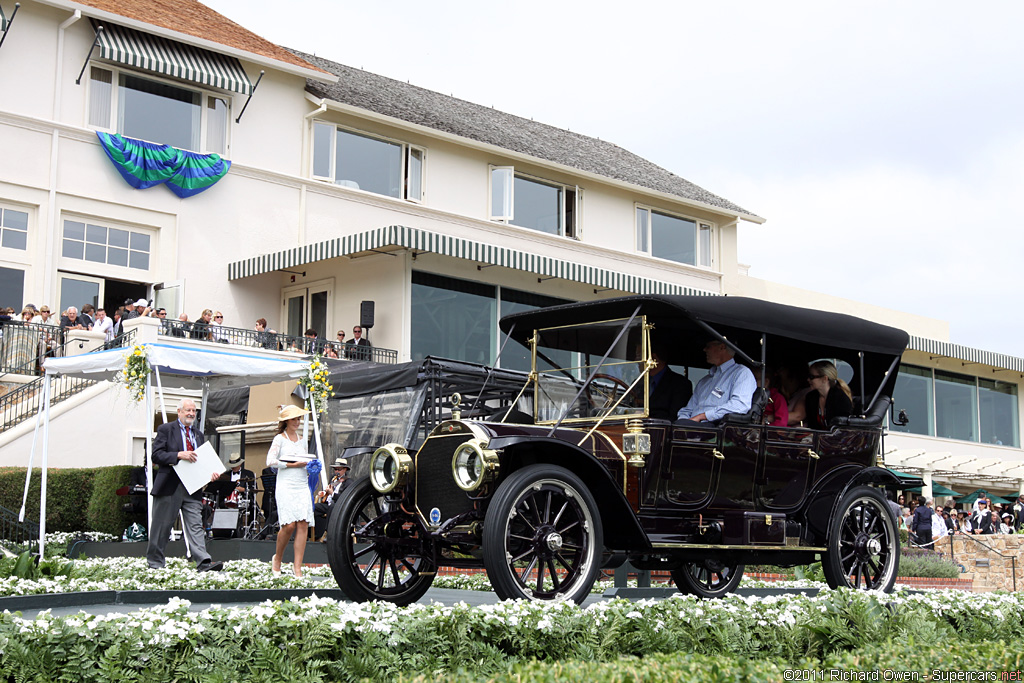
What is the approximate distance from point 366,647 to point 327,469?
42.0 ft

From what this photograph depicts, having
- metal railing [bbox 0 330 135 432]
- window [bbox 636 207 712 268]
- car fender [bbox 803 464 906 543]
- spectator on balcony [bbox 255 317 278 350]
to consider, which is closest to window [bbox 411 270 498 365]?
spectator on balcony [bbox 255 317 278 350]

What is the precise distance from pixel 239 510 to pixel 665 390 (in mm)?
9518

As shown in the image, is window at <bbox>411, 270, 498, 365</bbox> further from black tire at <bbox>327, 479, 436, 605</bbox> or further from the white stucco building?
black tire at <bbox>327, 479, 436, 605</bbox>

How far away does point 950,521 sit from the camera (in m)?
31.4

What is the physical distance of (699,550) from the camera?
859 centimetres

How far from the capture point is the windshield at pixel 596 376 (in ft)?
29.3

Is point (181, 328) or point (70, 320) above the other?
point (70, 320)

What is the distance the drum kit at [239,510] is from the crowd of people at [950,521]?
13289 millimetres

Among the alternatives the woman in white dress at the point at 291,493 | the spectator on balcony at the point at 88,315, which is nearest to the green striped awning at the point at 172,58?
the spectator on balcony at the point at 88,315

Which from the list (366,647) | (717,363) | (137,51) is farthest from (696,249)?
(366,647)

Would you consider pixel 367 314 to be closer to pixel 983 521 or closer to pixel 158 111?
pixel 158 111

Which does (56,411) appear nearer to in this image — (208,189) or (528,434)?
(208,189)

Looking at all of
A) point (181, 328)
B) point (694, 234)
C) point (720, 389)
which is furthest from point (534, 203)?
point (720, 389)

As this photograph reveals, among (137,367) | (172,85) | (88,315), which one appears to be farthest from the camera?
(172,85)
